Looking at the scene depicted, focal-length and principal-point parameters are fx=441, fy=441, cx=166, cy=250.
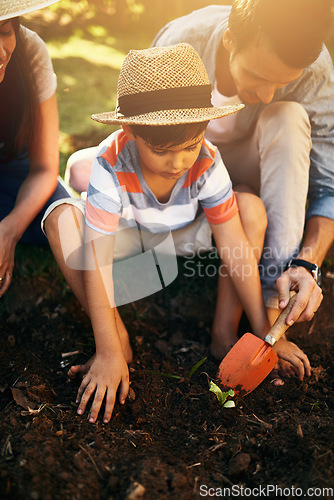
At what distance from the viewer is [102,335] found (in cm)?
160

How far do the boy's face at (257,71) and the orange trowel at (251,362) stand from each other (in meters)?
0.87

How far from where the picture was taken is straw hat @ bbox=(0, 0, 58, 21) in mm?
1426

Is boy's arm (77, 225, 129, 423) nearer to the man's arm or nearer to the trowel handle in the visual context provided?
the trowel handle

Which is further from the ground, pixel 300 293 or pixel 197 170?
pixel 197 170

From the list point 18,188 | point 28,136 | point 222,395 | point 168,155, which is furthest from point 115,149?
point 222,395

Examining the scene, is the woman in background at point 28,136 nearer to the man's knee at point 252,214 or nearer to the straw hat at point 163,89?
the straw hat at point 163,89

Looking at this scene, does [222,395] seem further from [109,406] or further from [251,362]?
[109,406]

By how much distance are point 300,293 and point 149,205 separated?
700 mm

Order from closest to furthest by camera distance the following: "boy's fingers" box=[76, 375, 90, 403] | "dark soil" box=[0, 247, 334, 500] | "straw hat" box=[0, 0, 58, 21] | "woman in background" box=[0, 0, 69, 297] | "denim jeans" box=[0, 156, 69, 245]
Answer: "dark soil" box=[0, 247, 334, 500]
"straw hat" box=[0, 0, 58, 21]
"boy's fingers" box=[76, 375, 90, 403]
"woman in background" box=[0, 0, 69, 297]
"denim jeans" box=[0, 156, 69, 245]

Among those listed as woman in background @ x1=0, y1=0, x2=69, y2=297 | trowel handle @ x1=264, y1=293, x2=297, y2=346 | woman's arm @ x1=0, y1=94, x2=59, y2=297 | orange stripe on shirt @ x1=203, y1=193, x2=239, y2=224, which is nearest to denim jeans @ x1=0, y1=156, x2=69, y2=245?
woman in background @ x1=0, y1=0, x2=69, y2=297

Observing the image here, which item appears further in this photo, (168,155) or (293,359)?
(293,359)

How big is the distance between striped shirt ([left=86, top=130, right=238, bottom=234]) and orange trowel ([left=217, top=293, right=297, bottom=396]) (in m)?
0.48

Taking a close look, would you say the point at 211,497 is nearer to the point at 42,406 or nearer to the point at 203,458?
the point at 203,458

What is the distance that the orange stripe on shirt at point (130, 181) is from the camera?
1.72m
